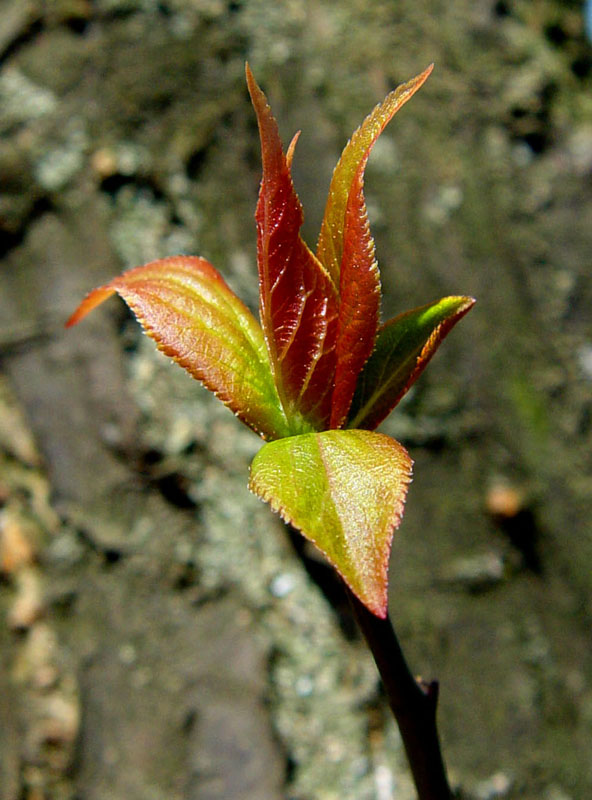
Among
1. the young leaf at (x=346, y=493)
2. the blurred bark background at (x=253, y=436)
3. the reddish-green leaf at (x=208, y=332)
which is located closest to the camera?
the young leaf at (x=346, y=493)

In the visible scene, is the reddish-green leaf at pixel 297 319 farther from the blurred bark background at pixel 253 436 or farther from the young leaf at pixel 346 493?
the blurred bark background at pixel 253 436

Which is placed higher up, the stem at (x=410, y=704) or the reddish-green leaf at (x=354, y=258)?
the reddish-green leaf at (x=354, y=258)

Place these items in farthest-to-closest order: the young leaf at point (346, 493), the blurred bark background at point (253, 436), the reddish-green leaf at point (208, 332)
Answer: the blurred bark background at point (253, 436)
the reddish-green leaf at point (208, 332)
the young leaf at point (346, 493)

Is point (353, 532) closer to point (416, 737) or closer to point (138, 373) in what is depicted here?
point (416, 737)

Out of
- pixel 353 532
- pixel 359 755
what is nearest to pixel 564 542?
pixel 359 755

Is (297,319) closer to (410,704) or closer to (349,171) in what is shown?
(349,171)

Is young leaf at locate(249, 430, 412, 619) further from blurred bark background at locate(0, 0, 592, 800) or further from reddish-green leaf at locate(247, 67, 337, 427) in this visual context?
blurred bark background at locate(0, 0, 592, 800)

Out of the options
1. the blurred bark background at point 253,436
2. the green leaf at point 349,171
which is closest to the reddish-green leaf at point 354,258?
the green leaf at point 349,171
